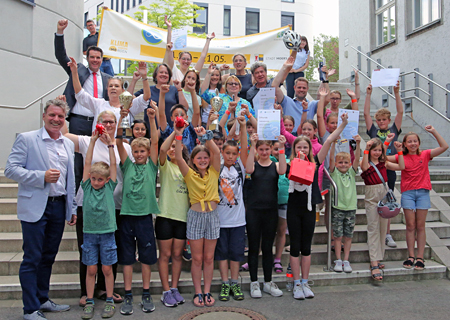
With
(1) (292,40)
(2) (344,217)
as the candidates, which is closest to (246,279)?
(2) (344,217)

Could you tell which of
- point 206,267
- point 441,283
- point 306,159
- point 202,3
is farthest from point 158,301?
point 202,3

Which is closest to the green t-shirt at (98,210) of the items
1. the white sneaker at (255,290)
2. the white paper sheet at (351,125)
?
the white sneaker at (255,290)

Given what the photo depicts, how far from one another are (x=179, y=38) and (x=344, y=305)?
536cm

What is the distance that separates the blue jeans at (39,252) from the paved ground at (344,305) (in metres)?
0.29

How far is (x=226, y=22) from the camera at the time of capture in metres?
33.3

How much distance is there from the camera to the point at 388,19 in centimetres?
1242

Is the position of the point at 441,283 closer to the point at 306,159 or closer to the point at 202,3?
the point at 306,159

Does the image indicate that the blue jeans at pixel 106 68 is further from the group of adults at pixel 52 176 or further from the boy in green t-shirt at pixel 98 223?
the boy in green t-shirt at pixel 98 223

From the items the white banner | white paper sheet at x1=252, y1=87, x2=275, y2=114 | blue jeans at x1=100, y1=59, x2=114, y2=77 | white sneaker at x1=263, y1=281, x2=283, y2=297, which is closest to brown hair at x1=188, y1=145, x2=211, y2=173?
white paper sheet at x1=252, y1=87, x2=275, y2=114

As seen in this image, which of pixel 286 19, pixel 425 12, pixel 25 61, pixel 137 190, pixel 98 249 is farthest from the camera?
pixel 286 19

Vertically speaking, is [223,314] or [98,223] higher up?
[98,223]

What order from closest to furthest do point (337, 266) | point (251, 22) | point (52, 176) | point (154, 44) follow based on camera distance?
point (52, 176) → point (337, 266) → point (154, 44) → point (251, 22)

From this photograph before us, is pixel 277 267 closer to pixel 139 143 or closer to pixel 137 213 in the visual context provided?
pixel 137 213

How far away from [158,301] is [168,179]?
144cm
